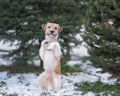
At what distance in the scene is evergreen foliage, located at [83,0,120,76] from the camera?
10.6m

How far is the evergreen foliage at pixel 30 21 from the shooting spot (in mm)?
13750

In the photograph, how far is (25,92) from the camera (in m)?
10.5

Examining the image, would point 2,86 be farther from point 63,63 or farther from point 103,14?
point 63,63

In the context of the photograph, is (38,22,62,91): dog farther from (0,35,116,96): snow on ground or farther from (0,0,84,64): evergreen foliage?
(0,0,84,64): evergreen foliage

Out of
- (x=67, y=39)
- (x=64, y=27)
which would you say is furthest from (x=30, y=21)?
(x=67, y=39)

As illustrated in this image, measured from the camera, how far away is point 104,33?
10727 millimetres

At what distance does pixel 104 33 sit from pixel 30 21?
3.82m

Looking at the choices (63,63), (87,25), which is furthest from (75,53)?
(87,25)

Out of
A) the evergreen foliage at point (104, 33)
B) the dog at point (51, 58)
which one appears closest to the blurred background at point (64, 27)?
the evergreen foliage at point (104, 33)

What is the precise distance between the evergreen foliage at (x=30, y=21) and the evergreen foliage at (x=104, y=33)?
110 inches

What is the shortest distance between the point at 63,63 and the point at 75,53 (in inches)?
257

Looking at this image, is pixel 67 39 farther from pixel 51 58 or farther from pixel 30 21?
pixel 51 58

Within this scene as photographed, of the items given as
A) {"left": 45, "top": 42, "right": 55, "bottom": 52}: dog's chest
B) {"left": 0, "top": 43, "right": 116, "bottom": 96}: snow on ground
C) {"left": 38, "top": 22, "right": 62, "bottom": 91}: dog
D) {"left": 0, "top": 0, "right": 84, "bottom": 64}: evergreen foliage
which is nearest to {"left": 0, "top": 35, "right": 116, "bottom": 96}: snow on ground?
{"left": 0, "top": 43, "right": 116, "bottom": 96}: snow on ground

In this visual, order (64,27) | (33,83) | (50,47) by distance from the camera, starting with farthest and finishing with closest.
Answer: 1. (64,27)
2. (33,83)
3. (50,47)
